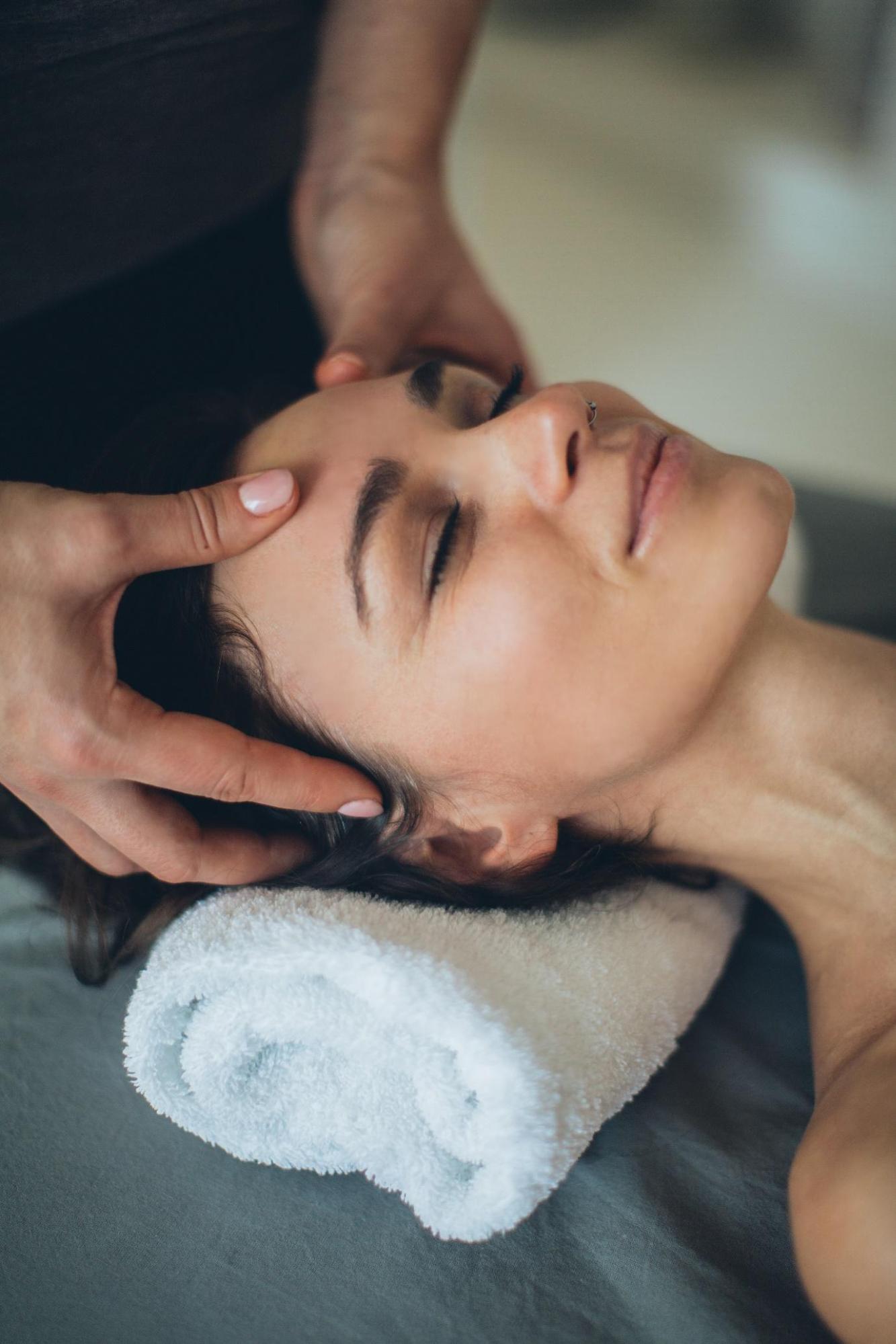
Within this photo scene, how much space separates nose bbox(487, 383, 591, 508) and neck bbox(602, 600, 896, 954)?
0.29 metres

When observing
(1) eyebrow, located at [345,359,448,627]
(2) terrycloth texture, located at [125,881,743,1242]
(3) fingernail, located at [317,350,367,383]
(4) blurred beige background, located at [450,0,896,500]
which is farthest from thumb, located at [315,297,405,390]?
(4) blurred beige background, located at [450,0,896,500]

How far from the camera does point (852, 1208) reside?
2.69ft

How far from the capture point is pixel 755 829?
3.62 ft

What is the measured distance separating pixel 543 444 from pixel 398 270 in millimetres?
658

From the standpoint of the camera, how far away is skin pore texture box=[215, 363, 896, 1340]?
0.91 metres

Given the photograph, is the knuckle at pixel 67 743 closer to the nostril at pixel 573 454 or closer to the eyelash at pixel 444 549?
the eyelash at pixel 444 549

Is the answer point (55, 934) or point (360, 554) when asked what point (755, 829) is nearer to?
point (360, 554)

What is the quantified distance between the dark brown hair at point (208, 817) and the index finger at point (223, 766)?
61 millimetres

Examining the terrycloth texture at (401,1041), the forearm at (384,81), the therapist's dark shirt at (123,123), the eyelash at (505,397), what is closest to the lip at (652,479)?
the eyelash at (505,397)

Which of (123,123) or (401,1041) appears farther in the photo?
(123,123)

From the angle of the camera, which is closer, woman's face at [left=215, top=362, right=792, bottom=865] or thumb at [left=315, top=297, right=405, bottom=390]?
woman's face at [left=215, top=362, right=792, bottom=865]

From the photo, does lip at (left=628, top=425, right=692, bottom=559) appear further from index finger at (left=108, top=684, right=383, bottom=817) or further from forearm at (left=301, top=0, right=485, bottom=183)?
forearm at (left=301, top=0, right=485, bottom=183)

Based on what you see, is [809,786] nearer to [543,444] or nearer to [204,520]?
[543,444]

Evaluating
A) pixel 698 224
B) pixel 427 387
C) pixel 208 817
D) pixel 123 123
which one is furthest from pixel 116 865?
pixel 698 224
